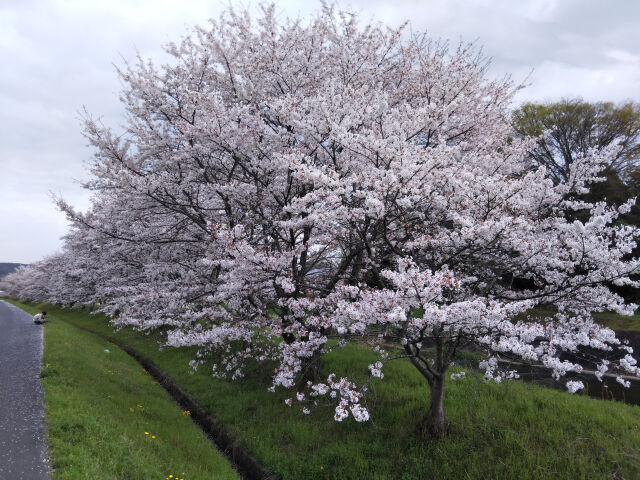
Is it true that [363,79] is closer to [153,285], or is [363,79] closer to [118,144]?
[118,144]

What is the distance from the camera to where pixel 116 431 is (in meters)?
7.96

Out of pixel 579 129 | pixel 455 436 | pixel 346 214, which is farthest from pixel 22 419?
pixel 579 129

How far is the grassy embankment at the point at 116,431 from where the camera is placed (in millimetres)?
6617

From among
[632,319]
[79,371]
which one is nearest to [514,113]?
[632,319]

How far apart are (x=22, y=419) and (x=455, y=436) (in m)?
9.31

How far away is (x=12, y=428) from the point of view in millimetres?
7609

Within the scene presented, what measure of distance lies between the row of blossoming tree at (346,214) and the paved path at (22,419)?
111 inches

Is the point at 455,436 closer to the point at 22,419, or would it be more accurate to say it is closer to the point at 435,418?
the point at 435,418

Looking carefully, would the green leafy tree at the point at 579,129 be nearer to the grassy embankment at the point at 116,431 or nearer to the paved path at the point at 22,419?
the grassy embankment at the point at 116,431

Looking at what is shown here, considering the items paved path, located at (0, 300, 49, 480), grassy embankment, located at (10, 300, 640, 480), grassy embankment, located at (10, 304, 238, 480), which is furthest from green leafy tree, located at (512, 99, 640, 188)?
paved path, located at (0, 300, 49, 480)

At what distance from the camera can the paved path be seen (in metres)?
Answer: 6.18

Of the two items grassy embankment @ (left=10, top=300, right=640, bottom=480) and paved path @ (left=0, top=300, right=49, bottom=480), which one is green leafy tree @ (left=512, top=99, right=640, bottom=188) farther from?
paved path @ (left=0, top=300, right=49, bottom=480)

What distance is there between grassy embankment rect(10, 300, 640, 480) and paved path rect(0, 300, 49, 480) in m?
4.18

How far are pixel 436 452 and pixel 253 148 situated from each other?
793cm
